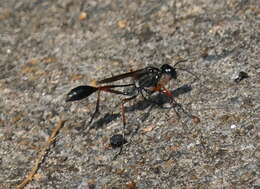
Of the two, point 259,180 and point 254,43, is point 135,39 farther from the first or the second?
point 259,180

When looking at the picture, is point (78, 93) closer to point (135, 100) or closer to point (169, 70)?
point (135, 100)

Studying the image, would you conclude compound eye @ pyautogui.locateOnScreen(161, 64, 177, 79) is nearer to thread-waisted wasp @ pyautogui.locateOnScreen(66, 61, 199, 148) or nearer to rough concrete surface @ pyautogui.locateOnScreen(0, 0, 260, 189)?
thread-waisted wasp @ pyautogui.locateOnScreen(66, 61, 199, 148)

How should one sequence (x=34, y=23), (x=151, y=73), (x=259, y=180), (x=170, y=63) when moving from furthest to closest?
(x=34, y=23)
(x=170, y=63)
(x=151, y=73)
(x=259, y=180)

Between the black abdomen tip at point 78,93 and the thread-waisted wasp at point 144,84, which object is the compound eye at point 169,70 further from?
the black abdomen tip at point 78,93

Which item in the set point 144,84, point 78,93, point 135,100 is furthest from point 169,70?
point 78,93

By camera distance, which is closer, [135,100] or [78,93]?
[78,93]

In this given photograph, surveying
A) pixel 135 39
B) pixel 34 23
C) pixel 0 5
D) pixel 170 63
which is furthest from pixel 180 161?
pixel 0 5

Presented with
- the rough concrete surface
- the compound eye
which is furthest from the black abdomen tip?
the compound eye

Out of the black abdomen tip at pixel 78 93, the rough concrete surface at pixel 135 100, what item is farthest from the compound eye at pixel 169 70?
the black abdomen tip at pixel 78 93
